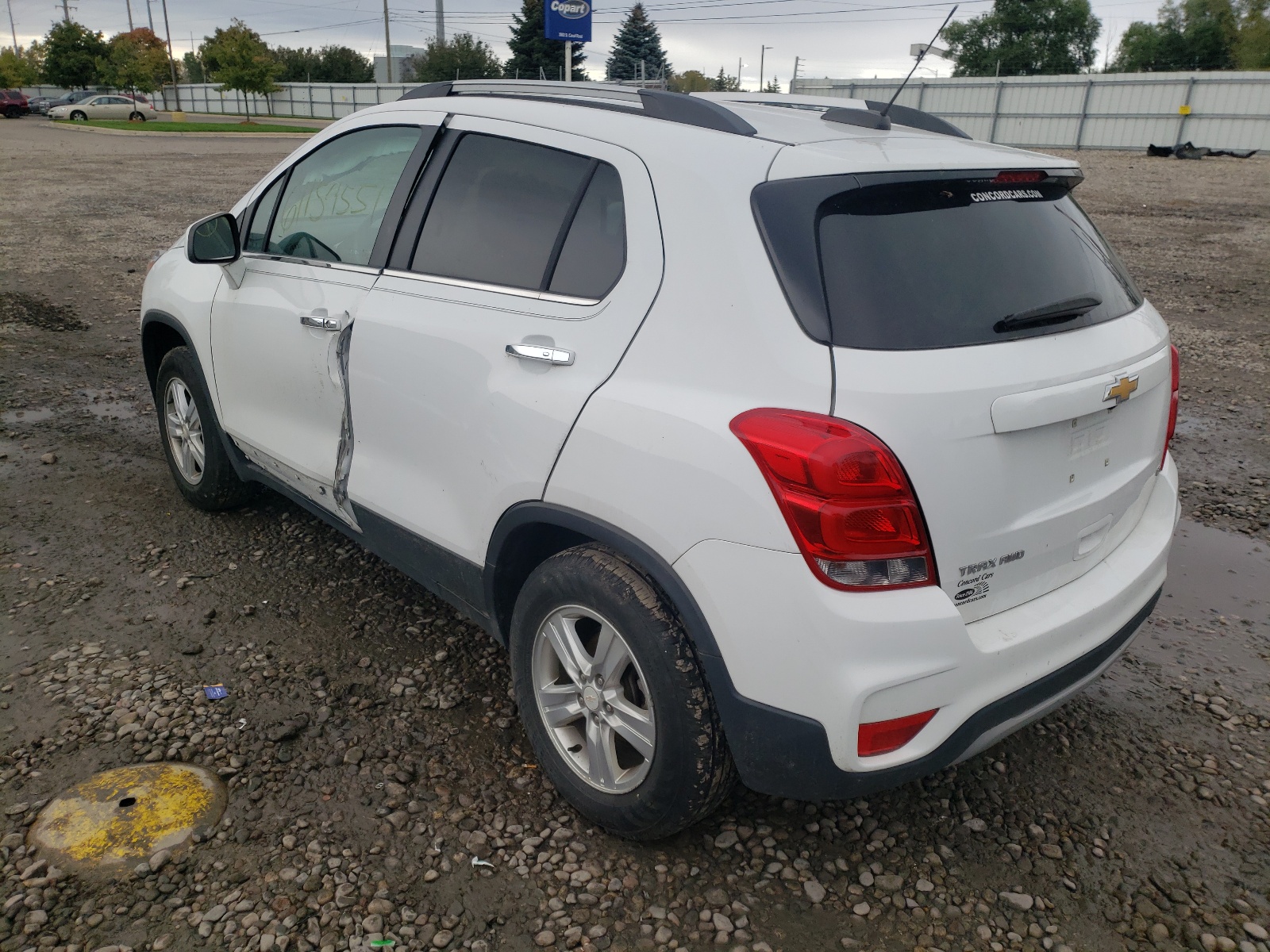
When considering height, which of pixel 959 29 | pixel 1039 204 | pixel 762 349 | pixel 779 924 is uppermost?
pixel 959 29

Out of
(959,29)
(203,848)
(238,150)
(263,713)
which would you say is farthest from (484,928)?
(959,29)

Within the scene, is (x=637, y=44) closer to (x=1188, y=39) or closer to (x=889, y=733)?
(x=1188, y=39)

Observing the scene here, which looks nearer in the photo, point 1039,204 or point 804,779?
point 804,779

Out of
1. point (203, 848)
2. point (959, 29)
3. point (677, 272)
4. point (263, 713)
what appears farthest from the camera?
point (959, 29)

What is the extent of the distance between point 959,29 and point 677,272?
82388 mm

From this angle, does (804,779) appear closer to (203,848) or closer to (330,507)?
(203,848)

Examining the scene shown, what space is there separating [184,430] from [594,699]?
2951 millimetres

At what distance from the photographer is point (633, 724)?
2461mm

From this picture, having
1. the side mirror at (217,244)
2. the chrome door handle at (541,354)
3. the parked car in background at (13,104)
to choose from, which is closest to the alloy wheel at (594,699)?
the chrome door handle at (541,354)

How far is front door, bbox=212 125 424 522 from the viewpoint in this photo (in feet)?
10.8

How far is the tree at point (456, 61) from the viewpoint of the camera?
65.3 m

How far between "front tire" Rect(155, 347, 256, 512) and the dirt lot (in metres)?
0.14

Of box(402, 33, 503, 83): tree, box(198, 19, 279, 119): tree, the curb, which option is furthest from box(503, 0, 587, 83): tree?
the curb

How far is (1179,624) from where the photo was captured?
380cm
